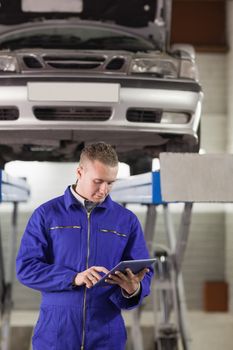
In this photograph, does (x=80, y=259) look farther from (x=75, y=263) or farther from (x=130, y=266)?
(x=130, y=266)

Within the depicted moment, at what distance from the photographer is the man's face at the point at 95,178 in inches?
73.9

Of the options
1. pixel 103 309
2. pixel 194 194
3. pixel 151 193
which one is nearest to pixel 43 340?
pixel 103 309

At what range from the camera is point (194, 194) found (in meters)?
1.60

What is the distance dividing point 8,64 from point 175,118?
3.29 feet

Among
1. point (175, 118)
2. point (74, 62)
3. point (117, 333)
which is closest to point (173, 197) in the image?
point (117, 333)

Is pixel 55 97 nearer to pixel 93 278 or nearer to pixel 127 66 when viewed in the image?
pixel 127 66

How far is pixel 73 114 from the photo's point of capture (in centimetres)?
360

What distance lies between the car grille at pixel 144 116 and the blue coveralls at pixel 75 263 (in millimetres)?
1621

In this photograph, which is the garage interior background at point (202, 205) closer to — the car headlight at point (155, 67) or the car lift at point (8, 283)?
the car lift at point (8, 283)

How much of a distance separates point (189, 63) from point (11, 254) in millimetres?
1845

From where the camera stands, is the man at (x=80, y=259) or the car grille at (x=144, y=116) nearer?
the man at (x=80, y=259)

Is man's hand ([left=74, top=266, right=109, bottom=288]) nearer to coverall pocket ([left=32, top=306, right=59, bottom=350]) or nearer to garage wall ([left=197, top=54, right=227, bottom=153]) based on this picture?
coverall pocket ([left=32, top=306, right=59, bottom=350])

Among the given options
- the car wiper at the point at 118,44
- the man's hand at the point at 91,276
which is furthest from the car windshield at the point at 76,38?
the man's hand at the point at 91,276

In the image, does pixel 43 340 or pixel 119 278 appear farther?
pixel 43 340
